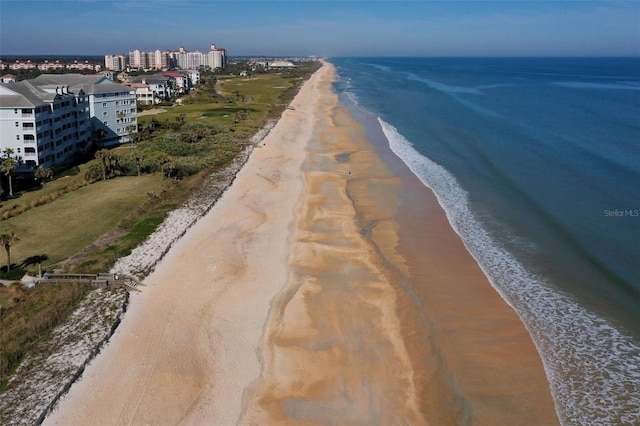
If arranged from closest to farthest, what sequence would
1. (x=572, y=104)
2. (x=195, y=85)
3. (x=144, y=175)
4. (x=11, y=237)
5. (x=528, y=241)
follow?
(x=11, y=237), (x=528, y=241), (x=144, y=175), (x=572, y=104), (x=195, y=85)

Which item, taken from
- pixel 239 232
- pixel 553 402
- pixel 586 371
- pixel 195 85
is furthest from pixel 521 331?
pixel 195 85

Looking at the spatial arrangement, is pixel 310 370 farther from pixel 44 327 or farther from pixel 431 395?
pixel 44 327

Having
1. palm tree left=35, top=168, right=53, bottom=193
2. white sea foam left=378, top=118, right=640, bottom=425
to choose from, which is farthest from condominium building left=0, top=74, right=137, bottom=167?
white sea foam left=378, top=118, right=640, bottom=425

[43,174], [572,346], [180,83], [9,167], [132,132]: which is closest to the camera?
[572,346]

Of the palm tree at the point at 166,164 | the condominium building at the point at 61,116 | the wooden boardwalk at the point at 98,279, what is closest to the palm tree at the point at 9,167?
the condominium building at the point at 61,116

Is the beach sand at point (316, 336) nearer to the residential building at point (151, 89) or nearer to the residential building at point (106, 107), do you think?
the residential building at point (106, 107)

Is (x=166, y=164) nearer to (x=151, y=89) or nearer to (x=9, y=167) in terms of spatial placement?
(x=9, y=167)

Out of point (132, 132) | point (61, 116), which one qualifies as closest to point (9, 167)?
point (61, 116)
